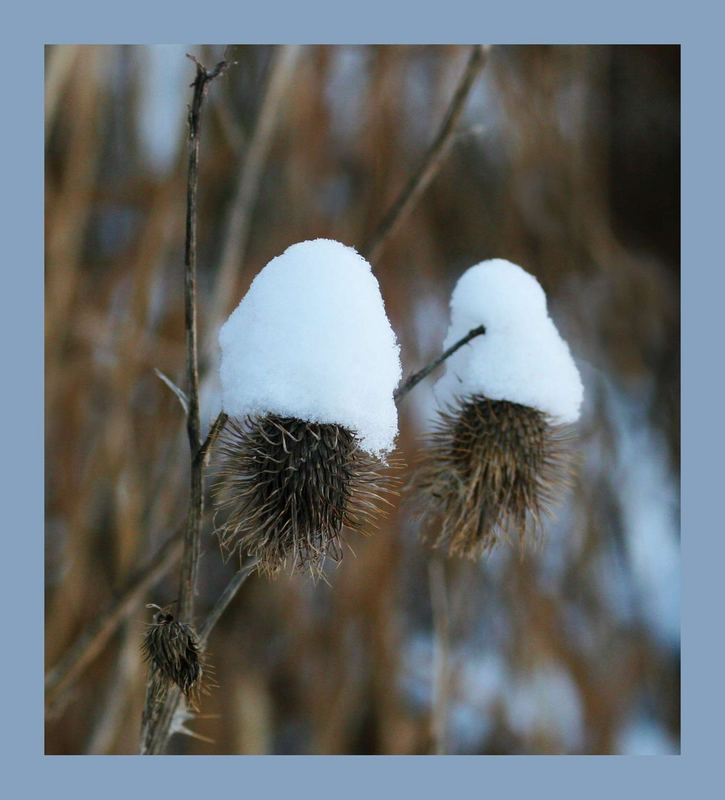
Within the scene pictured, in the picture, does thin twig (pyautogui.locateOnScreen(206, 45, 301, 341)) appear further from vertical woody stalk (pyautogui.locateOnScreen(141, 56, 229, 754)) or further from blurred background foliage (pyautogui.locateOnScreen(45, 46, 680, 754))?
vertical woody stalk (pyautogui.locateOnScreen(141, 56, 229, 754))

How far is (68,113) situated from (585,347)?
170cm

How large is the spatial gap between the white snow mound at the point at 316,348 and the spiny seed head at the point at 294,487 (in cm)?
3

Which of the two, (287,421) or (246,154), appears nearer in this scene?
(287,421)

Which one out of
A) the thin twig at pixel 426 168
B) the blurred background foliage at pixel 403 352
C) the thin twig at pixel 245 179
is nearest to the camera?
the thin twig at pixel 426 168

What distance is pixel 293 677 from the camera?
2.60m

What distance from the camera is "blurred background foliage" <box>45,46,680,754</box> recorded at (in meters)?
2.32

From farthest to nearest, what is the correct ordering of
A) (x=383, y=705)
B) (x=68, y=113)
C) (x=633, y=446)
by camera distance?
(x=633, y=446), (x=383, y=705), (x=68, y=113)

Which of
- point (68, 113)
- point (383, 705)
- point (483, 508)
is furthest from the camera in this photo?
point (383, 705)

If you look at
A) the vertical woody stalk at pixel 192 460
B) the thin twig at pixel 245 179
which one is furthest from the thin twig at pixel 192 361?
the thin twig at pixel 245 179

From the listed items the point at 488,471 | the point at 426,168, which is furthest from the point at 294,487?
the point at 426,168

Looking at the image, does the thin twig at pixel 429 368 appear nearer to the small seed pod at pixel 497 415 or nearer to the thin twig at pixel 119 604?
the small seed pod at pixel 497 415

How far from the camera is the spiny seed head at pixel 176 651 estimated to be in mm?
896

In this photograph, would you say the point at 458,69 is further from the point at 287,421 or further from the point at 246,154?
the point at 287,421

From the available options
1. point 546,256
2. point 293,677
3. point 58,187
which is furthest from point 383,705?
point 58,187
